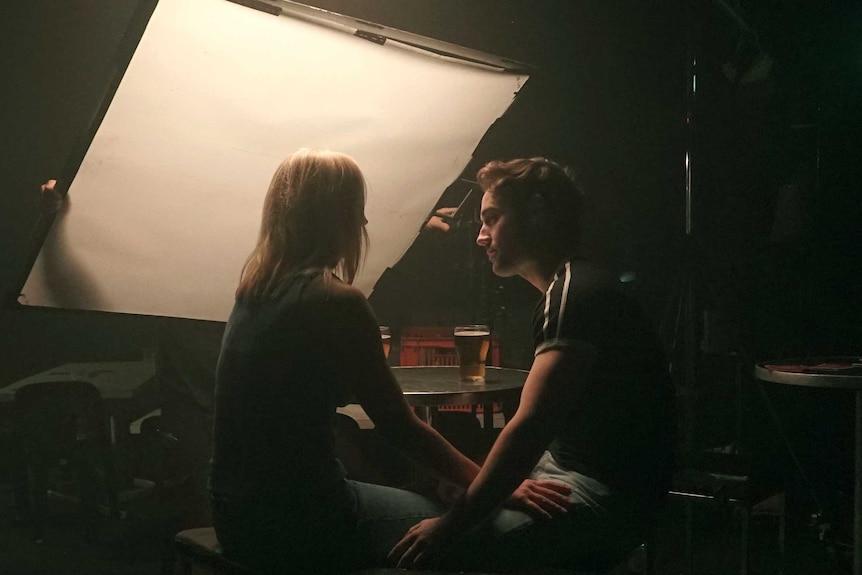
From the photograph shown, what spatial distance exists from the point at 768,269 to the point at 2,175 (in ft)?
11.9

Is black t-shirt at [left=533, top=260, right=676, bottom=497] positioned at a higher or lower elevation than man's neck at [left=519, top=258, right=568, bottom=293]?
lower

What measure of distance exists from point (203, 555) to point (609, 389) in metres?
0.78

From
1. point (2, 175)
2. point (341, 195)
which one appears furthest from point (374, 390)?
point (2, 175)

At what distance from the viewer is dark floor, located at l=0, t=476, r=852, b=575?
2.69m

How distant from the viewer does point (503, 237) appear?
172cm

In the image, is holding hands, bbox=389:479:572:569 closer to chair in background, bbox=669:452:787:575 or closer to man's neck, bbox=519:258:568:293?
man's neck, bbox=519:258:568:293

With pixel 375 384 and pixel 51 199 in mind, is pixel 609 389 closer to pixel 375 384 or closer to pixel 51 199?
pixel 375 384

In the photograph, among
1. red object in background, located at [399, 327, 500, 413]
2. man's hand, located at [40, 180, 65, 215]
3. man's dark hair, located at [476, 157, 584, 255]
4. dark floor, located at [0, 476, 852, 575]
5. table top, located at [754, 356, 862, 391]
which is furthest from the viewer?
red object in background, located at [399, 327, 500, 413]

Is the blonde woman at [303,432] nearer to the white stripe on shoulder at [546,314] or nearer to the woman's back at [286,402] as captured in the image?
the woman's back at [286,402]

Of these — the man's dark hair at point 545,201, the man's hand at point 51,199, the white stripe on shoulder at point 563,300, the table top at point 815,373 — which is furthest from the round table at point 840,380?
the man's hand at point 51,199

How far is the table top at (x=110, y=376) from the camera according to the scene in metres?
3.20

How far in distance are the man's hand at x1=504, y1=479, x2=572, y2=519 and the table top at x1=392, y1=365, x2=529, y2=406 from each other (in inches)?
18.4

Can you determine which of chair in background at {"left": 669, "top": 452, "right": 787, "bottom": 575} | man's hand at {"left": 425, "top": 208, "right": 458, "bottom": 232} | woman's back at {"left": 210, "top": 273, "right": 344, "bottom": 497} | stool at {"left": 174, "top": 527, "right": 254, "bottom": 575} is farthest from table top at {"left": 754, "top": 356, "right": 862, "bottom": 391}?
stool at {"left": 174, "top": 527, "right": 254, "bottom": 575}

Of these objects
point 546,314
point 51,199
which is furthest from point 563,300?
point 51,199
